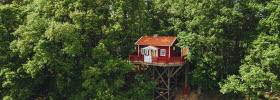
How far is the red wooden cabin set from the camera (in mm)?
20812

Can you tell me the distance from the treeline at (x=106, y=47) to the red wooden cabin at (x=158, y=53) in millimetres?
1371

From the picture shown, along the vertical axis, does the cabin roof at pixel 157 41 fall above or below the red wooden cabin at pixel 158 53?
above

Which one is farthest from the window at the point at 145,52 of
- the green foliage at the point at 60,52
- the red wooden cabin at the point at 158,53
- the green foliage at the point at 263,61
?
the green foliage at the point at 263,61

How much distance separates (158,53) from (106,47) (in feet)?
18.9

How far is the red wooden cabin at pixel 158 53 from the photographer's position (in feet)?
68.3

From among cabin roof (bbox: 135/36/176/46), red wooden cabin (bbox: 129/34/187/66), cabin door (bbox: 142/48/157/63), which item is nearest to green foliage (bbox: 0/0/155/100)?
red wooden cabin (bbox: 129/34/187/66)

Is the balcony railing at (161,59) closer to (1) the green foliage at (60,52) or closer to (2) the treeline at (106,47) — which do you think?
(2) the treeline at (106,47)

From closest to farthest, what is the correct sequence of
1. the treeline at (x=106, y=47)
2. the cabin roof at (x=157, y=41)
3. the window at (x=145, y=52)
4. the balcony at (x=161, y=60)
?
the treeline at (x=106, y=47) → the balcony at (x=161, y=60) → the cabin roof at (x=157, y=41) → the window at (x=145, y=52)

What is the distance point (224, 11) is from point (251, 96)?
28.1ft

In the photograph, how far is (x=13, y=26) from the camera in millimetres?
19484

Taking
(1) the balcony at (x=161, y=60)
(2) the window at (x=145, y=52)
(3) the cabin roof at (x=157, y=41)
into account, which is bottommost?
(1) the balcony at (x=161, y=60)

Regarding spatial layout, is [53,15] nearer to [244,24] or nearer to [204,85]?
[204,85]

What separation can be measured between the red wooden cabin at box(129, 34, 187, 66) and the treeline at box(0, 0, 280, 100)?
1.37 m

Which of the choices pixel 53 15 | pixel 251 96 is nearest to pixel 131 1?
pixel 53 15
